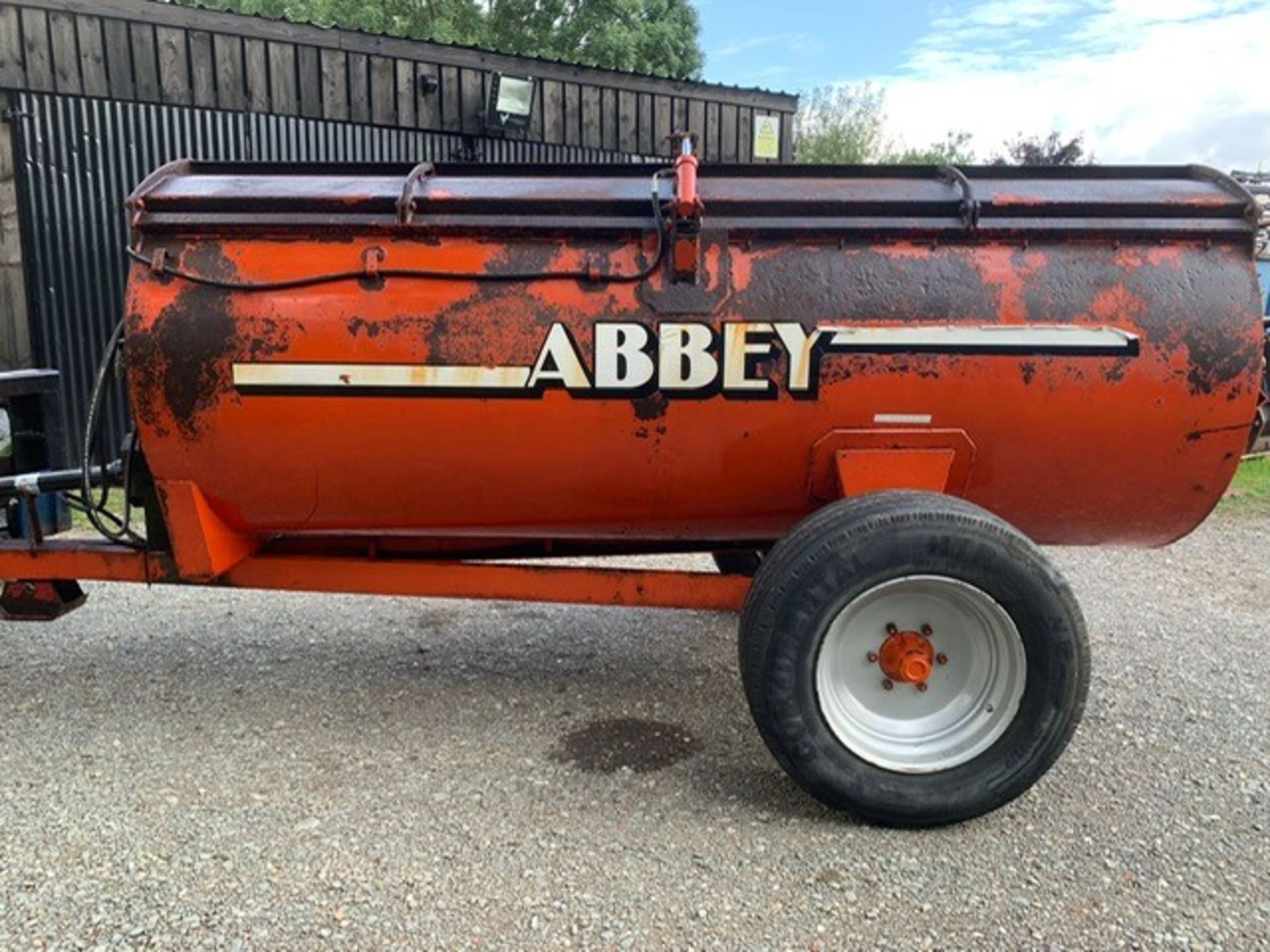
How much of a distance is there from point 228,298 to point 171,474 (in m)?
0.58

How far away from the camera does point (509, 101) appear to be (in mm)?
8875

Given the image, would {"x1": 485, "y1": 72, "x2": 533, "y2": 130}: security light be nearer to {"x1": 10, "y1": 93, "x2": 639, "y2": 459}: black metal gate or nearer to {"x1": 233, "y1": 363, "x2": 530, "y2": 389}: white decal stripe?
{"x1": 10, "y1": 93, "x2": 639, "y2": 459}: black metal gate

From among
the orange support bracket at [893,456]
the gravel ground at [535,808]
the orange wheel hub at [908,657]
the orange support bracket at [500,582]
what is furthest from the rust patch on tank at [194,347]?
the orange wheel hub at [908,657]

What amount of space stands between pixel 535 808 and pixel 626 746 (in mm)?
495

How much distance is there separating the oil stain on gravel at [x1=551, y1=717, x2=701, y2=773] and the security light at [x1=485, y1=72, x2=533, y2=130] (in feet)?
21.7

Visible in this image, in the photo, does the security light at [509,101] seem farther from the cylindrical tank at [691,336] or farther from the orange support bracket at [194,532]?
the orange support bracket at [194,532]

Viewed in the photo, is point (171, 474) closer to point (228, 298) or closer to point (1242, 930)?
point (228, 298)

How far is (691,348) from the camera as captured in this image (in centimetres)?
308

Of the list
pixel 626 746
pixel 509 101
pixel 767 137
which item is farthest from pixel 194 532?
pixel 767 137

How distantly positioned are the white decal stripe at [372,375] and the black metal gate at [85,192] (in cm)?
423

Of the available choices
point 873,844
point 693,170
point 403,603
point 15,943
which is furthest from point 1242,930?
point 403,603

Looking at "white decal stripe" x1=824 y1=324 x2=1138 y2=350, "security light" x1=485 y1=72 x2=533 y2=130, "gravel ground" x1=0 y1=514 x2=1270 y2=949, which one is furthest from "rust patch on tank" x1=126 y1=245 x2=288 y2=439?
"security light" x1=485 y1=72 x2=533 y2=130

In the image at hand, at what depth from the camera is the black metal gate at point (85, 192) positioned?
6883 millimetres

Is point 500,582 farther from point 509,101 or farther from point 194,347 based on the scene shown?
point 509,101
